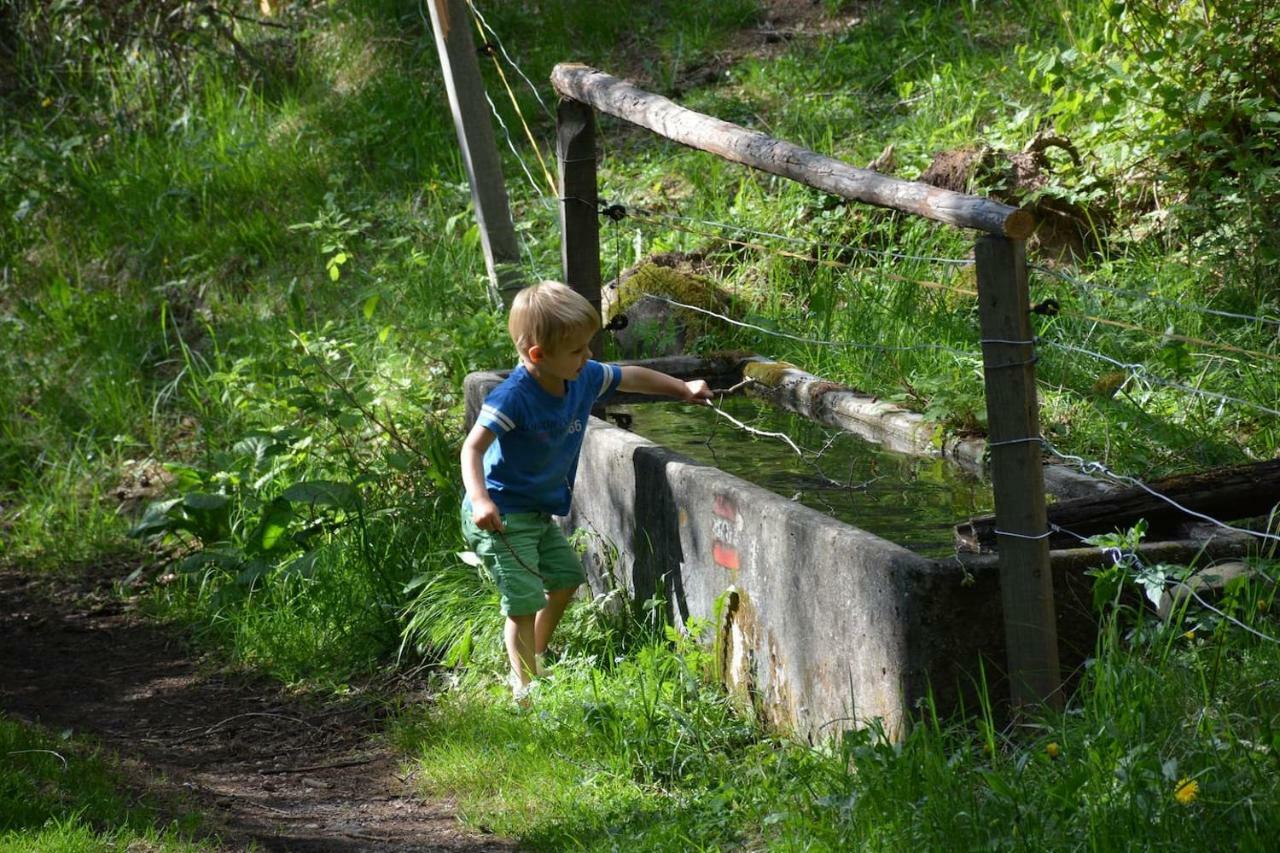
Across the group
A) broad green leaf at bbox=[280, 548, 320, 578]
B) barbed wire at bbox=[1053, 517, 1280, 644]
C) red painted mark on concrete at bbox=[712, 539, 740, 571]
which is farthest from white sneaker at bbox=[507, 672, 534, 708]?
barbed wire at bbox=[1053, 517, 1280, 644]

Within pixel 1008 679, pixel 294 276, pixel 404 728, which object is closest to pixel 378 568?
pixel 404 728

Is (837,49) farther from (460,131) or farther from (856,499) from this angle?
(856,499)

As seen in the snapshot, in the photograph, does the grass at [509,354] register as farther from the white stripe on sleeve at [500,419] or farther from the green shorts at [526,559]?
the white stripe on sleeve at [500,419]

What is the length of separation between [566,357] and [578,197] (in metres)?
1.08

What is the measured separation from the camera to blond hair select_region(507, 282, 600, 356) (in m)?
4.26

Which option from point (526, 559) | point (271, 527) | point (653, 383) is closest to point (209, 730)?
point (271, 527)

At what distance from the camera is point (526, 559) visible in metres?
4.49

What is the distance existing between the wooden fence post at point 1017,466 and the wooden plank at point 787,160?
0.07 metres

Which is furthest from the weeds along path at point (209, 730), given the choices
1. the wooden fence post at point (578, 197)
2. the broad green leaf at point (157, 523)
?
the wooden fence post at point (578, 197)

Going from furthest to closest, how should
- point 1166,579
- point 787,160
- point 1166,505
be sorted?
1. point 787,160
2. point 1166,505
3. point 1166,579

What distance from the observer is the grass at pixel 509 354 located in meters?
3.15

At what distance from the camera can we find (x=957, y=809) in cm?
287

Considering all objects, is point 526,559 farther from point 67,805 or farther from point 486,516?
point 67,805

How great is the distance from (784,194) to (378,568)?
3.48 m
